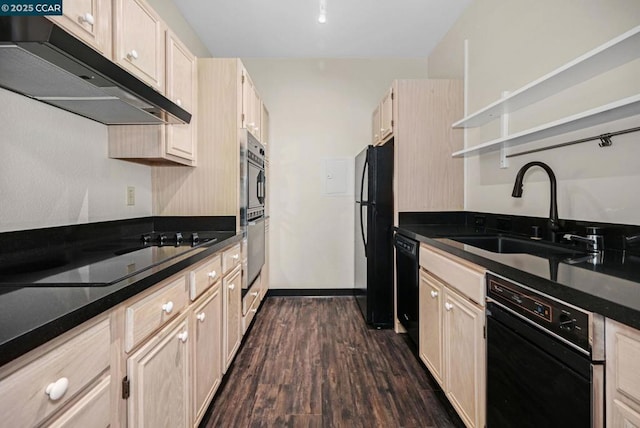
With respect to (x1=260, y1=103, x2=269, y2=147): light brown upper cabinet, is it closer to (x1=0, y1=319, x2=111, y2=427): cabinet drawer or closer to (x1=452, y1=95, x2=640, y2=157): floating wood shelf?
(x1=452, y1=95, x2=640, y2=157): floating wood shelf

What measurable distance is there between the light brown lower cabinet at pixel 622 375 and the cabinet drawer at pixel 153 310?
1.26 m

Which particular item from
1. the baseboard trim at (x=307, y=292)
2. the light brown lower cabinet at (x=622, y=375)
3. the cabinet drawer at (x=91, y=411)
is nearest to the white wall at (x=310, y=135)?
the baseboard trim at (x=307, y=292)

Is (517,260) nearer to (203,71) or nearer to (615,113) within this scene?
(615,113)

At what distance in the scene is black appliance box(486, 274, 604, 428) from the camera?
31.0 inches

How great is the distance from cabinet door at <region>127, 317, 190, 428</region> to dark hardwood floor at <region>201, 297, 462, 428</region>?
517mm

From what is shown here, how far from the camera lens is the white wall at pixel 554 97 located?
53.3 inches

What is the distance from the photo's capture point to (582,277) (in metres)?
0.93

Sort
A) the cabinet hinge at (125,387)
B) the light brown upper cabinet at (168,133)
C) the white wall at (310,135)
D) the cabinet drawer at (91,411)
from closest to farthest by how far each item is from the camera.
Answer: the cabinet drawer at (91,411), the cabinet hinge at (125,387), the light brown upper cabinet at (168,133), the white wall at (310,135)

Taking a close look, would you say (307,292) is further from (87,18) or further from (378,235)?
(87,18)

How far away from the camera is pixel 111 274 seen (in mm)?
1019

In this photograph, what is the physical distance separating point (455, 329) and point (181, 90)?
2.13 metres

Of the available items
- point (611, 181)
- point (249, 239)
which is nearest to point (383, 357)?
point (249, 239)

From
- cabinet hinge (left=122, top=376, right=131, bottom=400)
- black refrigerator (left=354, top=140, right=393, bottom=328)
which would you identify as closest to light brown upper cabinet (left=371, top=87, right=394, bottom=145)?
black refrigerator (left=354, top=140, right=393, bottom=328)

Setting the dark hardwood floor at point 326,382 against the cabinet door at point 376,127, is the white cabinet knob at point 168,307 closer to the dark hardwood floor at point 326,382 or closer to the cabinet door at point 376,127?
the dark hardwood floor at point 326,382
